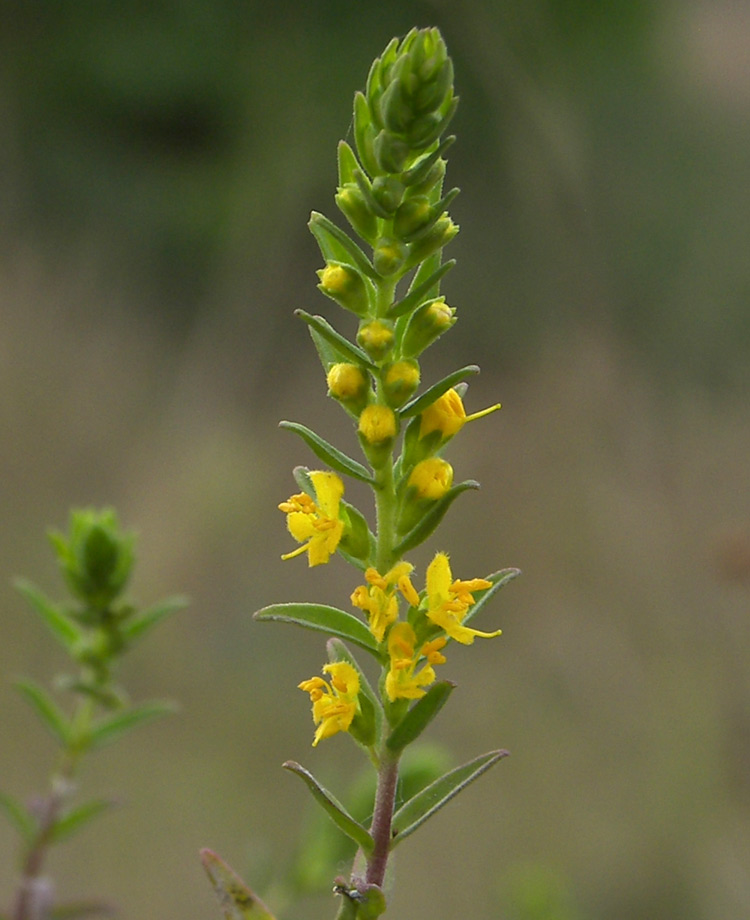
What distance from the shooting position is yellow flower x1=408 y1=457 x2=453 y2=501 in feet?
2.93

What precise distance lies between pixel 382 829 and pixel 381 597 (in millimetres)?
211

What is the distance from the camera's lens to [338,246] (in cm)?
95

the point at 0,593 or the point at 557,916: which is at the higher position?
the point at 0,593

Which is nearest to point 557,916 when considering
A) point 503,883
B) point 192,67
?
point 503,883

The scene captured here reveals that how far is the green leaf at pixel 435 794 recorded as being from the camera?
2.75 ft

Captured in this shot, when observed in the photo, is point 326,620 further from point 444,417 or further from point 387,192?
point 387,192

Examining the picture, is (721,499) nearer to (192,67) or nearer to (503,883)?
(503,883)

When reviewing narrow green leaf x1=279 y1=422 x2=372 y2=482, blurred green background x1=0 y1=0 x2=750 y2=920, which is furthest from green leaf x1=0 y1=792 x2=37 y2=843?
narrow green leaf x1=279 y1=422 x2=372 y2=482

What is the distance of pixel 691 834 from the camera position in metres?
4.93

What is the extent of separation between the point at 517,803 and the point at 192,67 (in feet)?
28.8

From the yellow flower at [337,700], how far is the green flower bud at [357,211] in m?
0.46

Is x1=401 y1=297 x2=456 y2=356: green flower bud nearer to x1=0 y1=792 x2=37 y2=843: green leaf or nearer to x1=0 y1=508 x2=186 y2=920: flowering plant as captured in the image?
x1=0 y1=508 x2=186 y2=920: flowering plant

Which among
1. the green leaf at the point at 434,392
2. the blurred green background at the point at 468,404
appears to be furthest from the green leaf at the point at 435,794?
the blurred green background at the point at 468,404

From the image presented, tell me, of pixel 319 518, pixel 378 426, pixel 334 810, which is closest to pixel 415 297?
pixel 378 426
